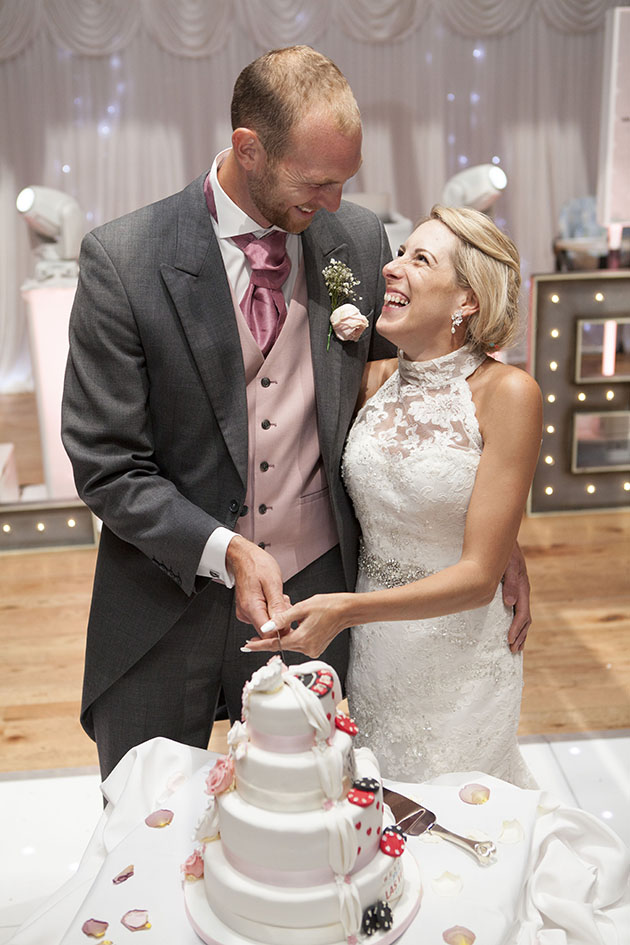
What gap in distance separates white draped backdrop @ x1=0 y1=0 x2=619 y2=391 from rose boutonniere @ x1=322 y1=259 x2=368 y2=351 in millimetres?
7482

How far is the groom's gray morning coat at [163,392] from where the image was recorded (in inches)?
81.9

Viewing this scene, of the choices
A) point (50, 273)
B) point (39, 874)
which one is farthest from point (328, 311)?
point (50, 273)

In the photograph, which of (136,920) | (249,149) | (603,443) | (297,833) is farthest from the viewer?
(603,443)

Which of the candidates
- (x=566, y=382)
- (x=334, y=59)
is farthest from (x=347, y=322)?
(x=334, y=59)

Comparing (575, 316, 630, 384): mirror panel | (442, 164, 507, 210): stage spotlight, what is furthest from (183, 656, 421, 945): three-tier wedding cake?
(442, 164, 507, 210): stage spotlight

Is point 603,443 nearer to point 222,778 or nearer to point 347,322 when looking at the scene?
point 347,322

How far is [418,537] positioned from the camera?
2.37 m

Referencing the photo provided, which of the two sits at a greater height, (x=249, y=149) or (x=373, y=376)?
(x=249, y=149)

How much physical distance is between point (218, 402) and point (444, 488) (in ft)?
1.78

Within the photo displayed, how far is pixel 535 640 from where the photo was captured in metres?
4.33

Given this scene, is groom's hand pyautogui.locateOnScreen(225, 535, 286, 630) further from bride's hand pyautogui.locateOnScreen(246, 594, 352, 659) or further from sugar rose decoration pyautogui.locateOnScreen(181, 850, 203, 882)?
sugar rose decoration pyautogui.locateOnScreen(181, 850, 203, 882)

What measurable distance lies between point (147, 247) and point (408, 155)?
8.01m

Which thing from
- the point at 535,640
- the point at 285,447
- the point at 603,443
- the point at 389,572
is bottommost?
the point at 535,640

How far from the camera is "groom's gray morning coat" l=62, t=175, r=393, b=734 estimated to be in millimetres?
2080
